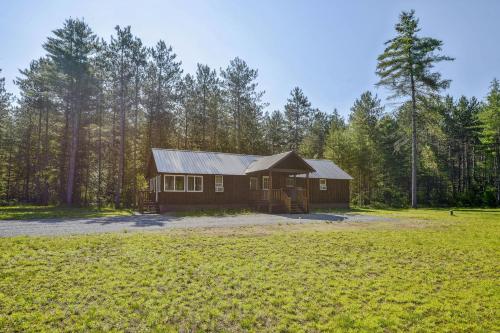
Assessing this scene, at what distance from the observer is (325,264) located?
7.19m

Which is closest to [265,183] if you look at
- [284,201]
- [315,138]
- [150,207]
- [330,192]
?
[284,201]

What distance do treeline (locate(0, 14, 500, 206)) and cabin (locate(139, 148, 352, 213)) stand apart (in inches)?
265

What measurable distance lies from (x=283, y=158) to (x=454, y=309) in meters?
17.4

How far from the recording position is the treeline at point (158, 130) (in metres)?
28.8

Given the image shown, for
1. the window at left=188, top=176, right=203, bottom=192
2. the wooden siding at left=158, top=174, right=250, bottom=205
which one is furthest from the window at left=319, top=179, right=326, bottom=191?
the window at left=188, top=176, right=203, bottom=192

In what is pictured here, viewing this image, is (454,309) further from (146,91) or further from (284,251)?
(146,91)

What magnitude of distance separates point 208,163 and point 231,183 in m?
2.58

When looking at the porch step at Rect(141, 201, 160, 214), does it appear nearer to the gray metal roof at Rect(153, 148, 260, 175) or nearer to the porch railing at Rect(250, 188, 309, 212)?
the gray metal roof at Rect(153, 148, 260, 175)

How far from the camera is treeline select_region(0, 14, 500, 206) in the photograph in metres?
28.8

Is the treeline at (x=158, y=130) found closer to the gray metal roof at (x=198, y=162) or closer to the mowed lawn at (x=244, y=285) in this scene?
the gray metal roof at (x=198, y=162)

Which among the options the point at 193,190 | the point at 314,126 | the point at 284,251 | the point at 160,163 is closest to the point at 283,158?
the point at 193,190

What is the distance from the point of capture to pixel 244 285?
5.66m

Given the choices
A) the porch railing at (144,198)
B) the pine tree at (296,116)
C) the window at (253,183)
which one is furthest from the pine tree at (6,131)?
the pine tree at (296,116)

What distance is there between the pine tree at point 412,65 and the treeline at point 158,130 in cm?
126
